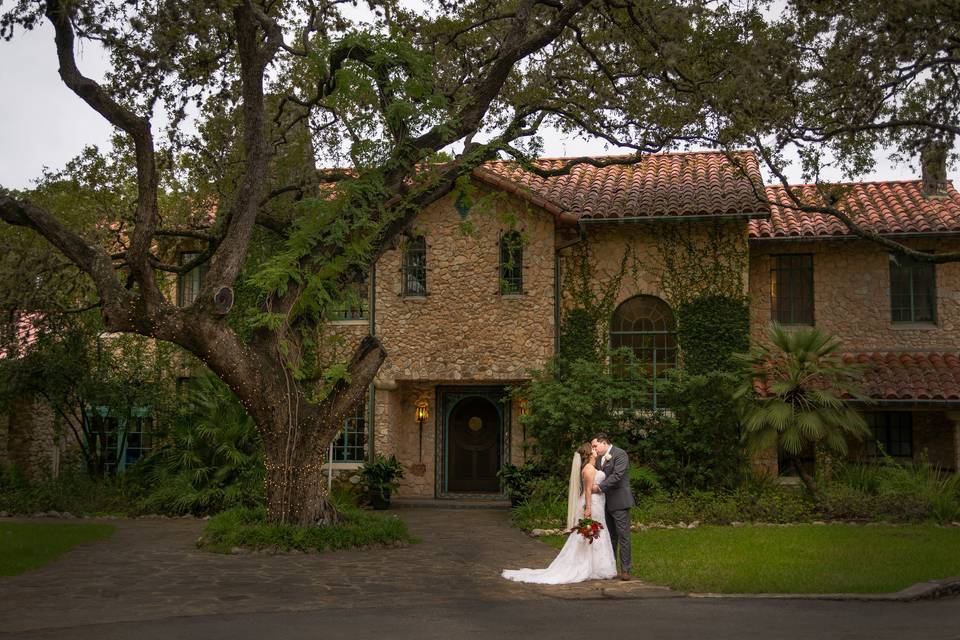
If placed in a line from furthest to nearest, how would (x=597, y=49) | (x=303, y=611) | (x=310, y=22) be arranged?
(x=597, y=49)
(x=310, y=22)
(x=303, y=611)

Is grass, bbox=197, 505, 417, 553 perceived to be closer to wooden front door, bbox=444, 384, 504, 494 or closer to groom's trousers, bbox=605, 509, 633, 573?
groom's trousers, bbox=605, 509, 633, 573

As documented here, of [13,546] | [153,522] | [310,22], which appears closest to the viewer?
[13,546]

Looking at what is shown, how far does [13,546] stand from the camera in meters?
13.7

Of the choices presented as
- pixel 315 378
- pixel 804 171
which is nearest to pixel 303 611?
pixel 315 378

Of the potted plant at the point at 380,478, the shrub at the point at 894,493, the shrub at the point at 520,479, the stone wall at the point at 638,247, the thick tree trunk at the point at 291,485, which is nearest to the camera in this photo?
the thick tree trunk at the point at 291,485

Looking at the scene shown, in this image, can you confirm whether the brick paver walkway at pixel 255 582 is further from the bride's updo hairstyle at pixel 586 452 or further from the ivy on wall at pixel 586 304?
the ivy on wall at pixel 586 304

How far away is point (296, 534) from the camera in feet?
43.4

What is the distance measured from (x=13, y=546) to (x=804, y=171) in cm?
1337

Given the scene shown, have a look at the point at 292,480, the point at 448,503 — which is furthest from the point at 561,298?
the point at 292,480

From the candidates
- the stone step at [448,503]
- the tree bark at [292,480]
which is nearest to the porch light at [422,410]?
the stone step at [448,503]

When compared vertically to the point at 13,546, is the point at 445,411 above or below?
above

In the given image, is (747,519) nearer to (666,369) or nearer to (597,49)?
(666,369)

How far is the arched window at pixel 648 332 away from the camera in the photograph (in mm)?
20000

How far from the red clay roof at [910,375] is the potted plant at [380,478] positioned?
30.9 ft
